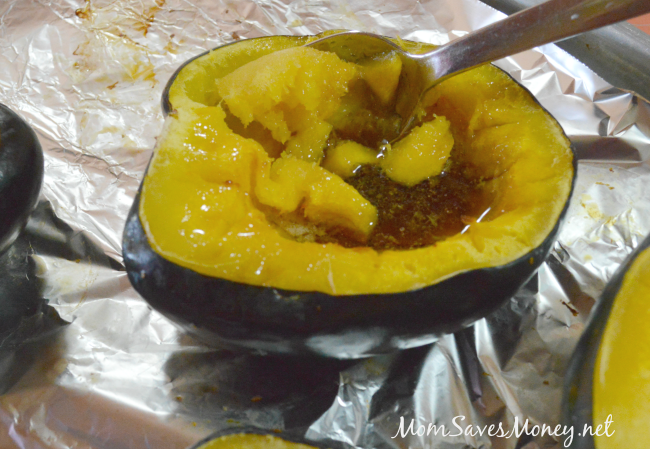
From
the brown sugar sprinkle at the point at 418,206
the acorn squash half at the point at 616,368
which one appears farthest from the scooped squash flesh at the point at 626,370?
the brown sugar sprinkle at the point at 418,206

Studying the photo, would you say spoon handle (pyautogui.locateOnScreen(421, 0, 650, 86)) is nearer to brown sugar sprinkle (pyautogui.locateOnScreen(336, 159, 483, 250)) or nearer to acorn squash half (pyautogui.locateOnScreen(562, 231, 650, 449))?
brown sugar sprinkle (pyautogui.locateOnScreen(336, 159, 483, 250))

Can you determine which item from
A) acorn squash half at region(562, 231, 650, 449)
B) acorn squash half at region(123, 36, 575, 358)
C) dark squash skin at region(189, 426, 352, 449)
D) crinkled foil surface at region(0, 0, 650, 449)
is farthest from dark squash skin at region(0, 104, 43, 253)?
acorn squash half at region(562, 231, 650, 449)

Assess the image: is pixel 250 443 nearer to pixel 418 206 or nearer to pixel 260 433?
pixel 260 433

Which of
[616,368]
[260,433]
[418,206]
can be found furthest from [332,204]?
[616,368]

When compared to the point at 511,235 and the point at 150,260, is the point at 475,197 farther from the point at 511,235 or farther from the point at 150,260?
the point at 150,260

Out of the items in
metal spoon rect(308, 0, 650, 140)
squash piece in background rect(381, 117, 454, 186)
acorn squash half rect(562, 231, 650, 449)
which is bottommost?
acorn squash half rect(562, 231, 650, 449)

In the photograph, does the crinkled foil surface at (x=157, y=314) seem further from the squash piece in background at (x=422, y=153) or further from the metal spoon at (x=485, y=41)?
the metal spoon at (x=485, y=41)

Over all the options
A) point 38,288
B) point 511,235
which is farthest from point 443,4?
point 38,288

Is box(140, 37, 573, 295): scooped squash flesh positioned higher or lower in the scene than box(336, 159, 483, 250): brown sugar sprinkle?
higher
